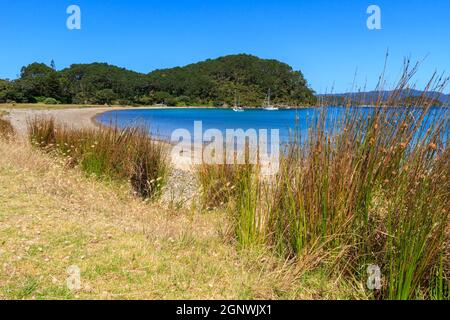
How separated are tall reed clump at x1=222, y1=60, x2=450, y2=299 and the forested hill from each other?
267 ft

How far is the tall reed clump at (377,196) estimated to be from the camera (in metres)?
2.11

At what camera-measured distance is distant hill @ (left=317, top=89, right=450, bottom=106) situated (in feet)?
8.30

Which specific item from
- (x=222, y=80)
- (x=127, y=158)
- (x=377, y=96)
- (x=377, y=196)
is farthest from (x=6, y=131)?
(x=222, y=80)

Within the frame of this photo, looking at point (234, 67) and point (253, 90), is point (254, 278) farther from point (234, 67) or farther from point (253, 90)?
point (234, 67)

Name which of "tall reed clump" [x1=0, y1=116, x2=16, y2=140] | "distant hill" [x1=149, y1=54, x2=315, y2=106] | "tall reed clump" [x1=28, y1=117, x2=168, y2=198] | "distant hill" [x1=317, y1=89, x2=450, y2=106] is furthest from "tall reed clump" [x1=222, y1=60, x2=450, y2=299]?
"distant hill" [x1=149, y1=54, x2=315, y2=106]

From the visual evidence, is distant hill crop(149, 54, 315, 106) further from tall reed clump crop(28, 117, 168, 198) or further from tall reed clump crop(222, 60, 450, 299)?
tall reed clump crop(222, 60, 450, 299)

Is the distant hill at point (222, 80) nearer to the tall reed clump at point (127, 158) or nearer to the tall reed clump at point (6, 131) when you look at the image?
the tall reed clump at point (6, 131)

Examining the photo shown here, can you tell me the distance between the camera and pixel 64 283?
2383 millimetres

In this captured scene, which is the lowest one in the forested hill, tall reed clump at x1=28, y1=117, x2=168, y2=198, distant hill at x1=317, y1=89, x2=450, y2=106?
tall reed clump at x1=28, y1=117, x2=168, y2=198

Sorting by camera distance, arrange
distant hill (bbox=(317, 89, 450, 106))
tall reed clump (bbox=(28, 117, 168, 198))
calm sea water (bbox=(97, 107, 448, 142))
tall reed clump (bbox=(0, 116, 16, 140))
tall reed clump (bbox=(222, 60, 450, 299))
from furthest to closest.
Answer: tall reed clump (bbox=(0, 116, 16, 140)) < tall reed clump (bbox=(28, 117, 168, 198)) < calm sea water (bbox=(97, 107, 448, 142)) < distant hill (bbox=(317, 89, 450, 106)) < tall reed clump (bbox=(222, 60, 450, 299))

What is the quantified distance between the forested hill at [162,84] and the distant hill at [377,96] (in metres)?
81.1

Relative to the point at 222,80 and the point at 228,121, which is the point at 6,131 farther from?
the point at 222,80
